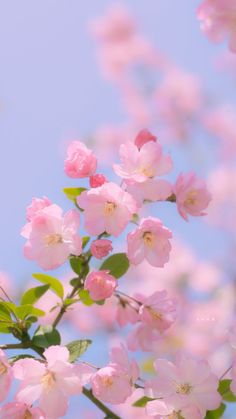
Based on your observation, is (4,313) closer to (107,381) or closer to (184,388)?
(107,381)

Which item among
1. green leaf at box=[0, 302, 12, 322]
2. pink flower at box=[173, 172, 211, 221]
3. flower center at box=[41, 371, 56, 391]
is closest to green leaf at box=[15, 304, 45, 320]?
green leaf at box=[0, 302, 12, 322]

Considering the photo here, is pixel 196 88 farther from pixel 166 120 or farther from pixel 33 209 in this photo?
pixel 33 209

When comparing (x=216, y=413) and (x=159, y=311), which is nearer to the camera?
(x=216, y=413)

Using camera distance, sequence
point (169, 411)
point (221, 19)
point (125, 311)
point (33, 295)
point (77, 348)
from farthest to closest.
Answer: point (221, 19), point (125, 311), point (33, 295), point (77, 348), point (169, 411)

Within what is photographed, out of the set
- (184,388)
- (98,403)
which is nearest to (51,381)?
(98,403)

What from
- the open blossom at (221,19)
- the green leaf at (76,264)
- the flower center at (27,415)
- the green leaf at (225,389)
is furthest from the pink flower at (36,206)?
the open blossom at (221,19)
